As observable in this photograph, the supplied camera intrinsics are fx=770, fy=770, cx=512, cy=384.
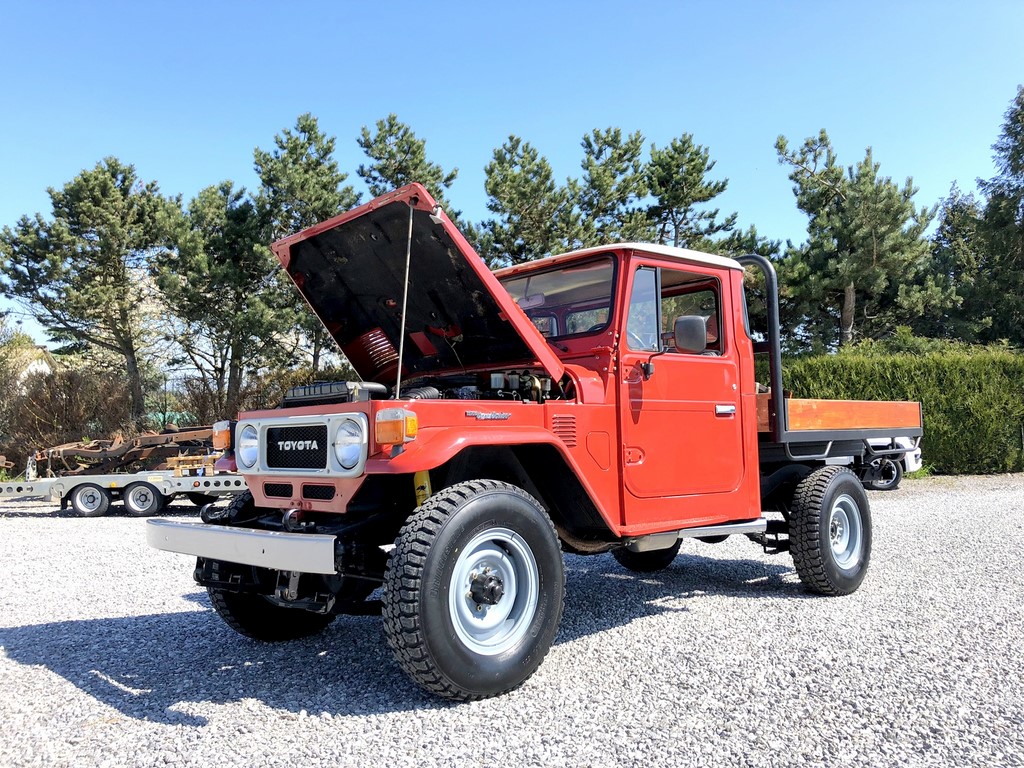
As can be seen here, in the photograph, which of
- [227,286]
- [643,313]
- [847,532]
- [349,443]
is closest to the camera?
[349,443]

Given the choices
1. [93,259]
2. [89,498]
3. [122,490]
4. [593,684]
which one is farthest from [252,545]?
[93,259]

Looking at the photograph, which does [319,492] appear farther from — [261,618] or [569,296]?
[569,296]

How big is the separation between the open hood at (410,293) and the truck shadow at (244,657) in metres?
1.77

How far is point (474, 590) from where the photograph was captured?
3574 millimetres

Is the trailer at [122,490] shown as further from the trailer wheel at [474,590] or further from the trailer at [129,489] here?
the trailer wheel at [474,590]

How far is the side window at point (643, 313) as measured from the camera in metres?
4.66

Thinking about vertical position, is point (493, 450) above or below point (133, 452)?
above

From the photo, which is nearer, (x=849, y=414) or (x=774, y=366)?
(x=774, y=366)

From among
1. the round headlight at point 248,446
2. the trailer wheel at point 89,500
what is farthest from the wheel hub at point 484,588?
the trailer wheel at point 89,500

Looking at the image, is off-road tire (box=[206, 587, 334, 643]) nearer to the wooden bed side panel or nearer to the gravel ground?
the gravel ground

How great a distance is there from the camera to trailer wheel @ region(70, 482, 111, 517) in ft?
39.1

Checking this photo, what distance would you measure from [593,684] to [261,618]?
2027 mm

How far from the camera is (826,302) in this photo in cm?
2166

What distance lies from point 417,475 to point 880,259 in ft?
65.7
